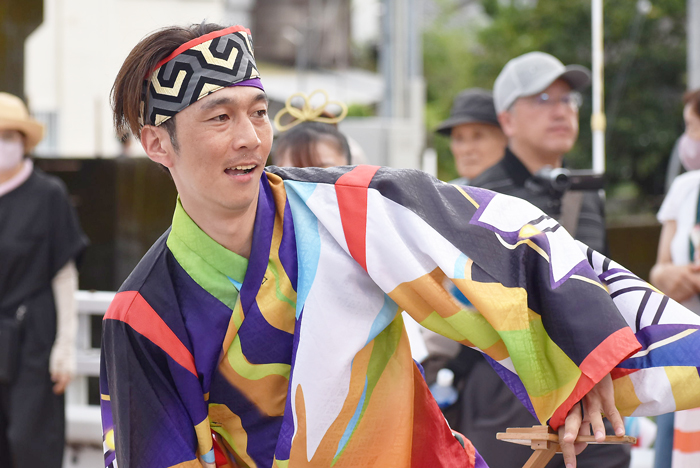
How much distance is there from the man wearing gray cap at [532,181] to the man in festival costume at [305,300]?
82cm

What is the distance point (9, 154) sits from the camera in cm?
386

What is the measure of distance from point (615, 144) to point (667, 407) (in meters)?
10.8

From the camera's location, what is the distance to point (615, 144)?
1178 centimetres

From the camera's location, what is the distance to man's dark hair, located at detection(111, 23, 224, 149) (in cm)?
184

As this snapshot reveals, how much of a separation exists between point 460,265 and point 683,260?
6.29 ft

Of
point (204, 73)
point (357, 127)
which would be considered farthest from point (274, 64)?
point (204, 73)

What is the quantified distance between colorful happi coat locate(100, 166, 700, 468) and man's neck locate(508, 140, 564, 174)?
4.71 ft

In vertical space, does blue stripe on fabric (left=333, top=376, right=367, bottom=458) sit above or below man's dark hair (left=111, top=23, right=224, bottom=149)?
below

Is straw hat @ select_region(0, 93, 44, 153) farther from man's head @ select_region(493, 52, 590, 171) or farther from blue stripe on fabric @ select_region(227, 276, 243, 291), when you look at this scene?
blue stripe on fabric @ select_region(227, 276, 243, 291)

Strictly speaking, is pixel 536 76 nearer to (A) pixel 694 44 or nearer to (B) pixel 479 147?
(B) pixel 479 147

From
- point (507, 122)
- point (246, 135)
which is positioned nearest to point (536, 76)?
point (507, 122)

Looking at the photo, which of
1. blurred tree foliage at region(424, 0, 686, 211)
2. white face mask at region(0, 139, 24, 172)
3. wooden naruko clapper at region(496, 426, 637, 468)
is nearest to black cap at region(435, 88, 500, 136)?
white face mask at region(0, 139, 24, 172)

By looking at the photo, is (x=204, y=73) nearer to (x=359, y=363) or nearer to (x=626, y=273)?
(x=359, y=363)

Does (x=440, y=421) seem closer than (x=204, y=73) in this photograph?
No
